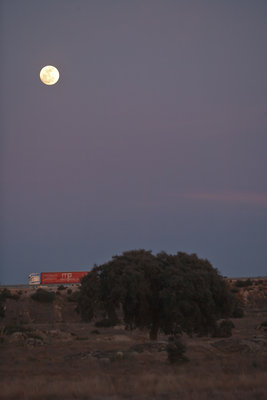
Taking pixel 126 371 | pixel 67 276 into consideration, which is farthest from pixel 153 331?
pixel 67 276

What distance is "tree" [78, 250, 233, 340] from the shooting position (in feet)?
83.3

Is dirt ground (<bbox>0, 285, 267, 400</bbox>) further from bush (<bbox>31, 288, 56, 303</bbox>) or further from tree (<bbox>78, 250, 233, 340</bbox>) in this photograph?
bush (<bbox>31, 288, 56, 303</bbox>)

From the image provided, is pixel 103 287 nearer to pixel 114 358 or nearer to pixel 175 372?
pixel 114 358

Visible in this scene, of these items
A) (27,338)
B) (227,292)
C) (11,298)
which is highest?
(11,298)

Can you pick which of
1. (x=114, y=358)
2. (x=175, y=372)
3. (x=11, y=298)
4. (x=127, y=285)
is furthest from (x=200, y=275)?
(x=11, y=298)

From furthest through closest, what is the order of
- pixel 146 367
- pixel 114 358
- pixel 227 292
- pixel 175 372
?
pixel 227 292, pixel 114 358, pixel 146 367, pixel 175 372

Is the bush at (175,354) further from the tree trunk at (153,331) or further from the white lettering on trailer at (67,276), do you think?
the white lettering on trailer at (67,276)

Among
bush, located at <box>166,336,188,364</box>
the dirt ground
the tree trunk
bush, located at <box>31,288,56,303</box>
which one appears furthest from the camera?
bush, located at <box>31,288,56,303</box>

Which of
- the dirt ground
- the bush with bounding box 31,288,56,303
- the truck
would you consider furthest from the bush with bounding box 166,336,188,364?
the truck

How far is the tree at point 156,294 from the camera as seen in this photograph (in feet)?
83.3

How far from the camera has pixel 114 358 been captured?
2044 cm

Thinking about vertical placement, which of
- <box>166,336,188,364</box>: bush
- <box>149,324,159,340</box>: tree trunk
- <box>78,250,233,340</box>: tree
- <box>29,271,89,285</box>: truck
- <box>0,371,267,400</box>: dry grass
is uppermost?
<box>29,271,89,285</box>: truck

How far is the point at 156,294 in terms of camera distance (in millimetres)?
26672

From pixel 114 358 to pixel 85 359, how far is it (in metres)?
1.58
